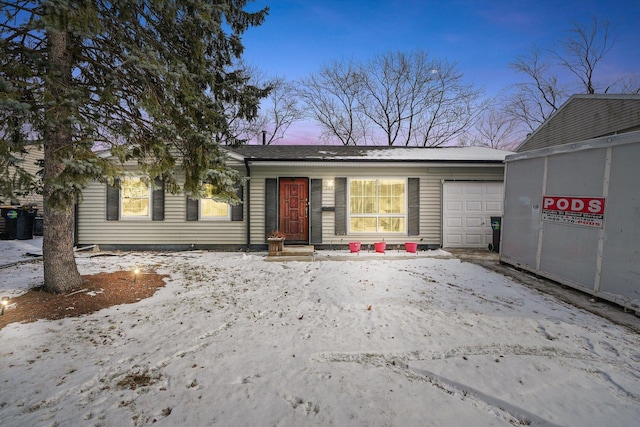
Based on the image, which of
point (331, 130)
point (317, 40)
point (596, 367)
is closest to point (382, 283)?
point (596, 367)

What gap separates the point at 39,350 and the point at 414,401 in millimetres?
3698

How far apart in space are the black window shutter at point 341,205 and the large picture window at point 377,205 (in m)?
0.21

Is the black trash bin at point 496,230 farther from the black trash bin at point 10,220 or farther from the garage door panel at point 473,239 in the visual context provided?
the black trash bin at point 10,220

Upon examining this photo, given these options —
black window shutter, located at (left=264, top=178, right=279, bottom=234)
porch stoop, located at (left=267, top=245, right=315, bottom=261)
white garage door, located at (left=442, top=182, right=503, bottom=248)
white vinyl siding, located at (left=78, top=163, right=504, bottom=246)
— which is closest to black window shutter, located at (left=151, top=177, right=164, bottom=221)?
white vinyl siding, located at (left=78, top=163, right=504, bottom=246)

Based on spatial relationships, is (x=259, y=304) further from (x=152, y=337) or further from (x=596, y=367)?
(x=596, y=367)

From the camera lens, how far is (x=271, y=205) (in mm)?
9000

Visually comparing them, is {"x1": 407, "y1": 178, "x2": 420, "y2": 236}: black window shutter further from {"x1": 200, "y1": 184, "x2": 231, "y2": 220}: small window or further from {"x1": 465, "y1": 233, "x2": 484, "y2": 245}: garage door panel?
{"x1": 200, "y1": 184, "x2": 231, "y2": 220}: small window

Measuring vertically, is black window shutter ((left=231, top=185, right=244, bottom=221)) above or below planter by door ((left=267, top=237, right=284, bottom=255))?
above

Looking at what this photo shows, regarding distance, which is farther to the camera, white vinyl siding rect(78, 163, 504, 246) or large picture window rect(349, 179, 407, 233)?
large picture window rect(349, 179, 407, 233)

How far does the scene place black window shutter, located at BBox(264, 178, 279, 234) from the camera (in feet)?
29.4

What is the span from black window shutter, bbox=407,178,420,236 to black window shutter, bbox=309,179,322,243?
2.82 m

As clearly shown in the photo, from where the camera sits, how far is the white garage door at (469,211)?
A: 917cm

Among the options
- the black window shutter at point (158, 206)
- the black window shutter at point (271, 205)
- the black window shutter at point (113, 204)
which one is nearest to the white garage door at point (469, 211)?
the black window shutter at point (271, 205)

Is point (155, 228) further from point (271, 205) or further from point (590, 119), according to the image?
point (590, 119)
